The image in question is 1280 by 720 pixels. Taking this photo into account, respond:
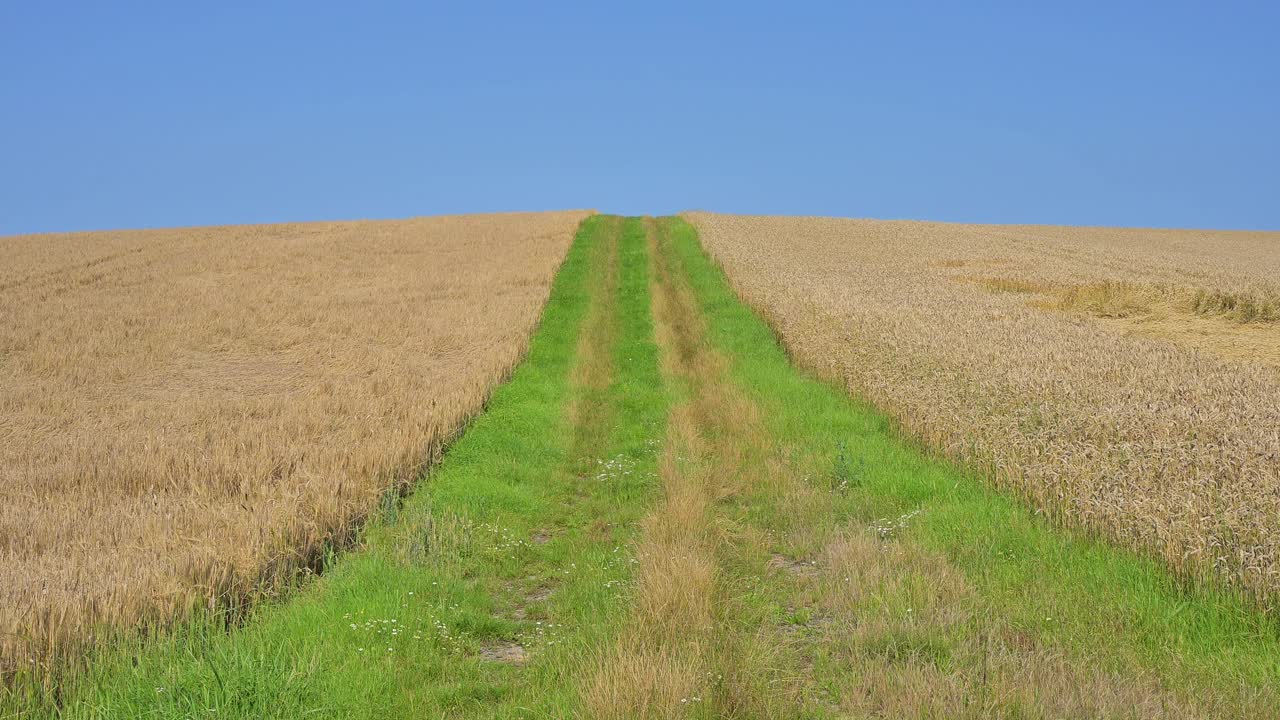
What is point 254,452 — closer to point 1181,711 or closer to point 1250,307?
point 1181,711

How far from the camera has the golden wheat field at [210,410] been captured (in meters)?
6.92

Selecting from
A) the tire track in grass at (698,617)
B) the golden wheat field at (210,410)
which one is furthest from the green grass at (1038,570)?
the golden wheat field at (210,410)

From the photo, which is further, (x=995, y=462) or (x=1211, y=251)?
(x=1211, y=251)

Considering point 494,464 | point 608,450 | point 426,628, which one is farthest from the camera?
point 608,450

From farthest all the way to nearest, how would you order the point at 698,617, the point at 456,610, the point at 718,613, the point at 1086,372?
the point at 1086,372, the point at 456,610, the point at 718,613, the point at 698,617

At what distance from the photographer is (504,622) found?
704 cm

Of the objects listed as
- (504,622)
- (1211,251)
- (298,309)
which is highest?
(1211,251)

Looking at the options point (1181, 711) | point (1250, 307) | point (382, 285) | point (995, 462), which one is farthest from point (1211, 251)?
point (1181, 711)

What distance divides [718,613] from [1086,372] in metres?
8.58

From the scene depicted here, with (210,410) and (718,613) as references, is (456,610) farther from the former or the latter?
(210,410)

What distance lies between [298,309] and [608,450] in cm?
1420

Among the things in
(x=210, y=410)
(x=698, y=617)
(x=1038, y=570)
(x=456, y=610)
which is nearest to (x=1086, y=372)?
(x=1038, y=570)

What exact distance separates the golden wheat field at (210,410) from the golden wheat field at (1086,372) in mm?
6763

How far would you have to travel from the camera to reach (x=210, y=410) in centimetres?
1322
